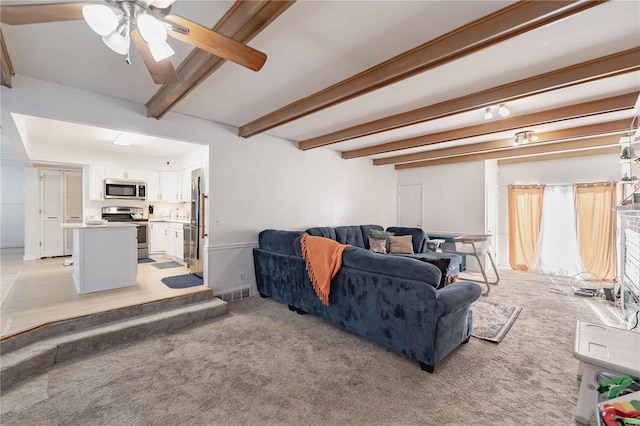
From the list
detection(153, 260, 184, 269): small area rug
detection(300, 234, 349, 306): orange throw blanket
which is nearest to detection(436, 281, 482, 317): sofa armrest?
detection(300, 234, 349, 306): orange throw blanket

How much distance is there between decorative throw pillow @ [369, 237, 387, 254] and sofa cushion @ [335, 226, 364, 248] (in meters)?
0.22

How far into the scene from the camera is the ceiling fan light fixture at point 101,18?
1.31m

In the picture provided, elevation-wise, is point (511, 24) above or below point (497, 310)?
above

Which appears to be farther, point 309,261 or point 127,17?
point 309,261

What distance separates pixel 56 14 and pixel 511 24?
251 centimetres

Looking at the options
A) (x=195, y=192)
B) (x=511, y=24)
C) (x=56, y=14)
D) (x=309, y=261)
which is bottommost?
(x=309, y=261)

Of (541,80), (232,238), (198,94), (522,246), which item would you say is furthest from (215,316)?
(522,246)

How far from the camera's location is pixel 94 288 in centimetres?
362

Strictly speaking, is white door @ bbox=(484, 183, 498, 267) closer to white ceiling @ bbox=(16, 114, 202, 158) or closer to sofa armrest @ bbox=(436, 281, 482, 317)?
sofa armrest @ bbox=(436, 281, 482, 317)

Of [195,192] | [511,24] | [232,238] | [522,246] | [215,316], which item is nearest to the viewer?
[511,24]

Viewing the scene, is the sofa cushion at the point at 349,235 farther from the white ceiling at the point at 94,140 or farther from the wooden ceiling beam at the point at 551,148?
the white ceiling at the point at 94,140

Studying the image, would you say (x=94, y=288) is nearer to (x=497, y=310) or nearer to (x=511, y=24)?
(x=511, y=24)

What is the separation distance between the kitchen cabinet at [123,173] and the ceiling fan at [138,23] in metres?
5.54

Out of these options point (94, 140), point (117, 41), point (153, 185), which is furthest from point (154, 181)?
point (117, 41)
